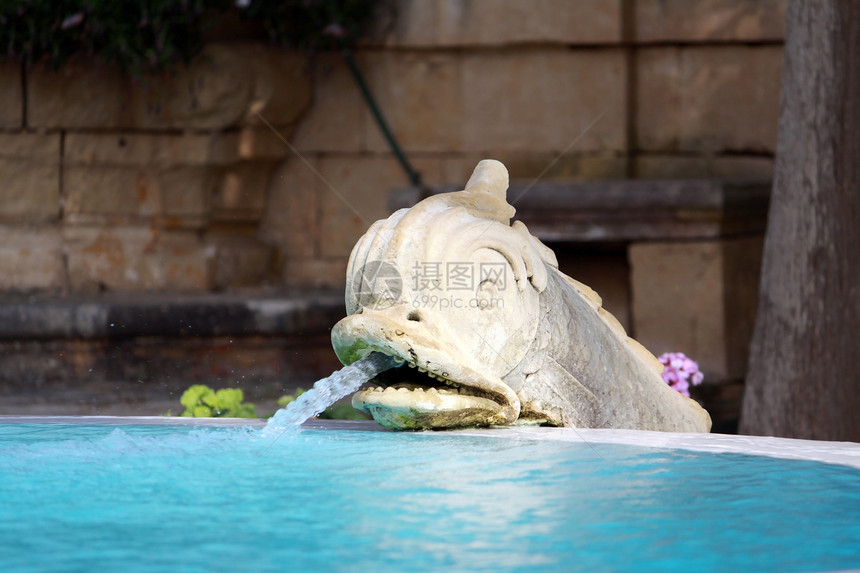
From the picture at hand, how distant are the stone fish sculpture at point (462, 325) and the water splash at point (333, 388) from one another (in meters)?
0.03

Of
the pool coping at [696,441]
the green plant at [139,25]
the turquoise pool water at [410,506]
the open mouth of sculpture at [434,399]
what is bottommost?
the turquoise pool water at [410,506]

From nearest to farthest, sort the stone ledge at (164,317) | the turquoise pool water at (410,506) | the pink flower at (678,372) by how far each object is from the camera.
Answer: the turquoise pool water at (410,506) → the pink flower at (678,372) → the stone ledge at (164,317)

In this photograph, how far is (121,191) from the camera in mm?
6172

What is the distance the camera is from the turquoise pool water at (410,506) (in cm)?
168

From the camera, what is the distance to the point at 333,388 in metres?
2.52

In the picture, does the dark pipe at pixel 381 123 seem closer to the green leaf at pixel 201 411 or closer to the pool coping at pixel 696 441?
the green leaf at pixel 201 411

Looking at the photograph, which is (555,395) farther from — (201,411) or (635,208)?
(635,208)

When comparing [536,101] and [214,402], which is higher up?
[536,101]

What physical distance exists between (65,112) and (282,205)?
122 centimetres

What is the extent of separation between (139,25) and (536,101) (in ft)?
6.59

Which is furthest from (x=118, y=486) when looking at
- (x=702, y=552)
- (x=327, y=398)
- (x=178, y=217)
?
(x=178, y=217)

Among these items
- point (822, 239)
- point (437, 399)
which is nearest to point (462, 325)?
point (437, 399)

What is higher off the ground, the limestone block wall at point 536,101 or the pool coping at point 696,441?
the limestone block wall at point 536,101

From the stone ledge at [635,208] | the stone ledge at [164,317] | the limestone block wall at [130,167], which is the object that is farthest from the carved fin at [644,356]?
the limestone block wall at [130,167]
